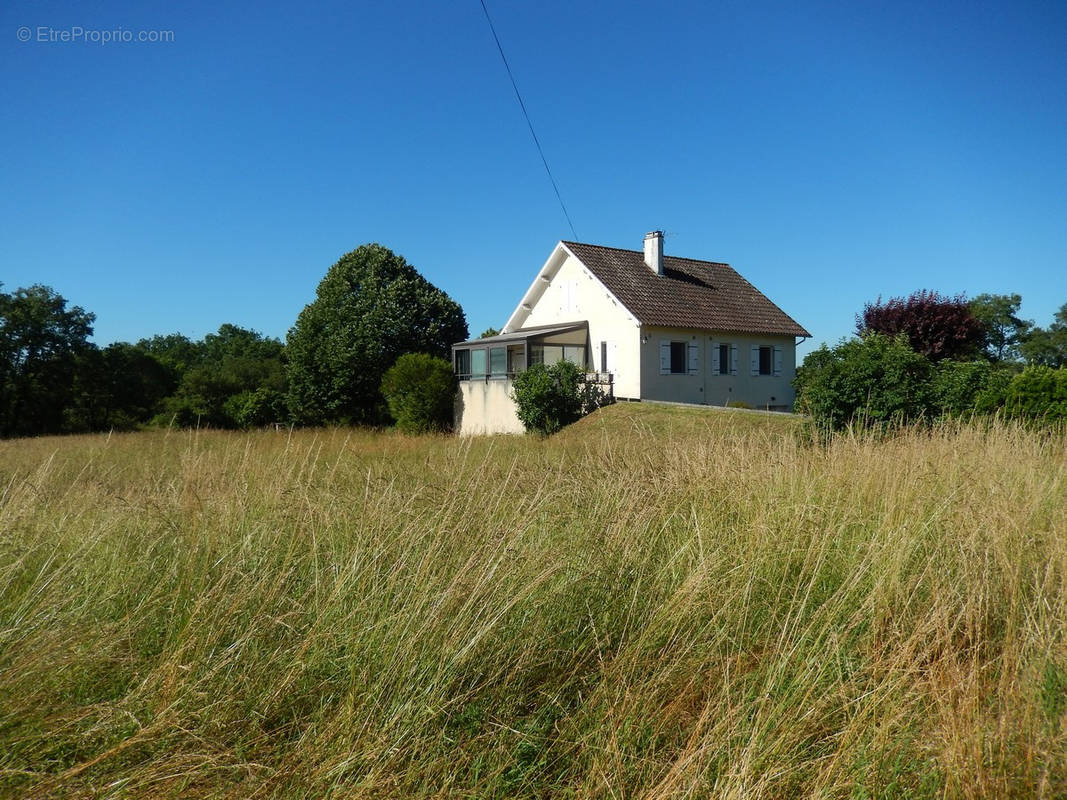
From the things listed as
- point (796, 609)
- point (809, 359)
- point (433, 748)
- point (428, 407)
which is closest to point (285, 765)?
point (433, 748)

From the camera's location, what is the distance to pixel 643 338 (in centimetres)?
2514

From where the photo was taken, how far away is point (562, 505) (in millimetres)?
4891

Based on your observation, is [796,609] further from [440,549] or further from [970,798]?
[440,549]

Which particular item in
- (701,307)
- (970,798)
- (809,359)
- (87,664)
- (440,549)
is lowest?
(970,798)

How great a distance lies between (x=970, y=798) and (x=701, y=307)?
86.6 feet

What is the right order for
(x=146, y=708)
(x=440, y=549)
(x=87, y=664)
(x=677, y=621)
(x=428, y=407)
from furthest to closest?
(x=428, y=407)
(x=440, y=549)
(x=677, y=621)
(x=87, y=664)
(x=146, y=708)

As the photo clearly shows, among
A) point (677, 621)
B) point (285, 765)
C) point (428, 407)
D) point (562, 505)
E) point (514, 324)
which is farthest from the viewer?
point (514, 324)

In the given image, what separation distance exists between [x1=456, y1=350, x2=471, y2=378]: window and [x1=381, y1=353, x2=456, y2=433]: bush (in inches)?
64.0

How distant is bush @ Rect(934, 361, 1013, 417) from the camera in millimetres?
11133

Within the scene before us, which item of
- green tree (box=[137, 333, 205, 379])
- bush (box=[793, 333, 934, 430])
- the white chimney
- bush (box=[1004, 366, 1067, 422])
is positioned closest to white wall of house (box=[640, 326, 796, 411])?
the white chimney

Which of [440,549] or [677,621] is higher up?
[440,549]

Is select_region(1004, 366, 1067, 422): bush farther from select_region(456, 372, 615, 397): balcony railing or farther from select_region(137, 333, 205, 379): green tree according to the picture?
select_region(137, 333, 205, 379): green tree

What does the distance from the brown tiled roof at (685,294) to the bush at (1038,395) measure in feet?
48.0

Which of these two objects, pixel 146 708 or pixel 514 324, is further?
pixel 514 324
